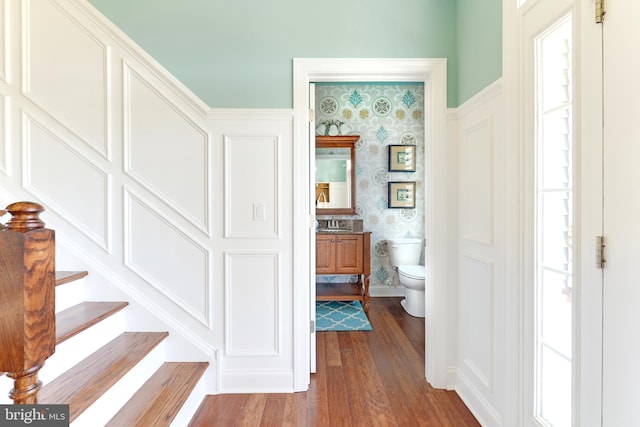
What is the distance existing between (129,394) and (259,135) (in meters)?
1.63

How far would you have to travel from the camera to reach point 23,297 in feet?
2.24

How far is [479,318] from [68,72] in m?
2.97

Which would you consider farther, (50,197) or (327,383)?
(327,383)

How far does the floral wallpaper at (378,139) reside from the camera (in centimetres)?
383

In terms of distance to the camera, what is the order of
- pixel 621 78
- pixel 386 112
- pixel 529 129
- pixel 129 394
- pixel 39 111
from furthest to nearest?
pixel 386 112, pixel 39 111, pixel 129 394, pixel 529 129, pixel 621 78

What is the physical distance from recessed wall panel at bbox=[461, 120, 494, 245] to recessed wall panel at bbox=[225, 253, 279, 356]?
1.26 m

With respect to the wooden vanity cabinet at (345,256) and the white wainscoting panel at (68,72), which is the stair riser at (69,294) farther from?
the wooden vanity cabinet at (345,256)

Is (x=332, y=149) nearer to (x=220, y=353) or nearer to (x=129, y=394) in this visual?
(x=220, y=353)

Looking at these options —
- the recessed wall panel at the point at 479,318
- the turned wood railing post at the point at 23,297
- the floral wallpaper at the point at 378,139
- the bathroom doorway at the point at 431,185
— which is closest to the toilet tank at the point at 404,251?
the floral wallpaper at the point at 378,139

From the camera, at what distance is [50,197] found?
75.6 inches

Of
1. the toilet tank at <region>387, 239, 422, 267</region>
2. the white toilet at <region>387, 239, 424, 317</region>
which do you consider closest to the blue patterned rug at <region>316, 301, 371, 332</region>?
the white toilet at <region>387, 239, 424, 317</region>

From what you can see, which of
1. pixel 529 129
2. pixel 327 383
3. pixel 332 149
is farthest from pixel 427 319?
pixel 332 149

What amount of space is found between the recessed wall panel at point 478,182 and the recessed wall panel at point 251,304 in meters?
1.26

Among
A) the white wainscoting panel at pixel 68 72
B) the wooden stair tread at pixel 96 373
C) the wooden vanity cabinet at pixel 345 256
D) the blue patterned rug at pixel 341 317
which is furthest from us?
the wooden vanity cabinet at pixel 345 256
